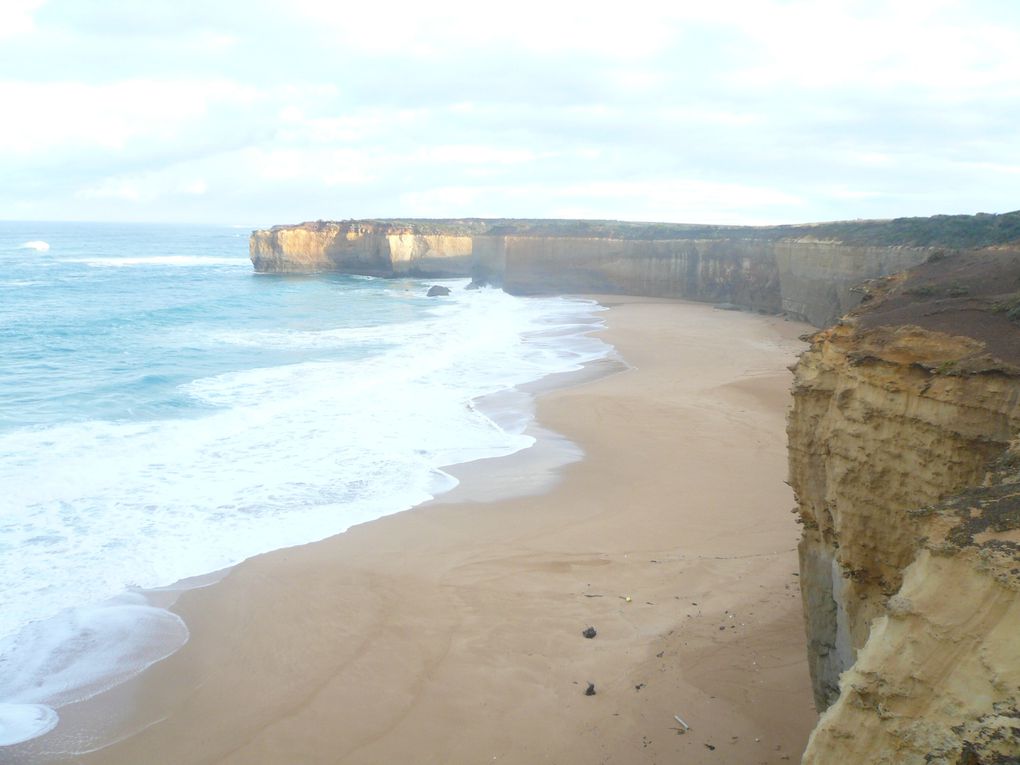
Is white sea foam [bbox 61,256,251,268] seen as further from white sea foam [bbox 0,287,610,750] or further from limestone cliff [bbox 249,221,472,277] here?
white sea foam [bbox 0,287,610,750]

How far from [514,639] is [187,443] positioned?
9877 mm

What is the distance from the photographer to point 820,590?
597 centimetres

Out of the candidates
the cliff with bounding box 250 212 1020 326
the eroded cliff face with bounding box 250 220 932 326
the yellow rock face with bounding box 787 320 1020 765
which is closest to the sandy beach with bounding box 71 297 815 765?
the yellow rock face with bounding box 787 320 1020 765

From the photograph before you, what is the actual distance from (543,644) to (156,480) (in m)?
8.26

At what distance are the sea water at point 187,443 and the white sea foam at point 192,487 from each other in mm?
34

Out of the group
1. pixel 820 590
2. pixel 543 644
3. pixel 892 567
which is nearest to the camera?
pixel 892 567

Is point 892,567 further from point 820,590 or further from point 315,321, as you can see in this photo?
point 315,321

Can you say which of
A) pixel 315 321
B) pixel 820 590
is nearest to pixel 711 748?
pixel 820 590

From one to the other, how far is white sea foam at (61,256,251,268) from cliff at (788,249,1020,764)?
7542 centimetres

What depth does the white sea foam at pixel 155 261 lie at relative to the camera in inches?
2939

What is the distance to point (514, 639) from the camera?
26.5 ft

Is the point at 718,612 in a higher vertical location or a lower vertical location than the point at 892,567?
→ lower

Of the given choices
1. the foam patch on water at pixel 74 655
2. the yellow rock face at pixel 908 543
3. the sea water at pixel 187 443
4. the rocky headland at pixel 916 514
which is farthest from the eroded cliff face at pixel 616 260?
the foam patch on water at pixel 74 655

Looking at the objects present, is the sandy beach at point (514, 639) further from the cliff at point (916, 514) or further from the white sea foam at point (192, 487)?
the cliff at point (916, 514)
